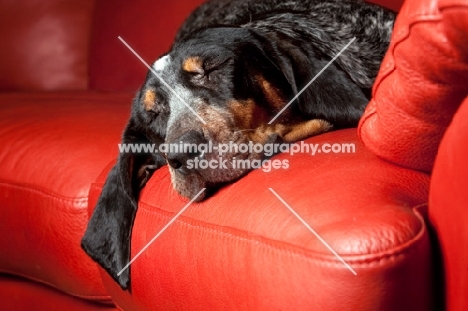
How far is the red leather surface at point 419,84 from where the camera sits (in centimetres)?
101

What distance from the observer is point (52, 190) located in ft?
5.97

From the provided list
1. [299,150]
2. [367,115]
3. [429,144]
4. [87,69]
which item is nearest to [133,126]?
[299,150]

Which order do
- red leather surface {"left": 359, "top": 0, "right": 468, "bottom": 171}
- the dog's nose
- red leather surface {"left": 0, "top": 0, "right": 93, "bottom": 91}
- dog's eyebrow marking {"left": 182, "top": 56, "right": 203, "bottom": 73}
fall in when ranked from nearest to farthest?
1. red leather surface {"left": 359, "top": 0, "right": 468, "bottom": 171}
2. the dog's nose
3. dog's eyebrow marking {"left": 182, "top": 56, "right": 203, "bottom": 73}
4. red leather surface {"left": 0, "top": 0, "right": 93, "bottom": 91}

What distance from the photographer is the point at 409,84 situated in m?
1.13

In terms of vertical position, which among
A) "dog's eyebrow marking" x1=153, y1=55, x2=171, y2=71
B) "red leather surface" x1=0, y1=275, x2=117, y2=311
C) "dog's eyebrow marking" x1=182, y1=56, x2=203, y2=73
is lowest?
"red leather surface" x1=0, y1=275, x2=117, y2=311

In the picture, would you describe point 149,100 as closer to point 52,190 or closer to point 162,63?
point 162,63

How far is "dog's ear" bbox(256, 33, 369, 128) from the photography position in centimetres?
169

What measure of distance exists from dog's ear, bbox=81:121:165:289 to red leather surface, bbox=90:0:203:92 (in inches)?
47.0

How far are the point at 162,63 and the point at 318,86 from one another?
43cm

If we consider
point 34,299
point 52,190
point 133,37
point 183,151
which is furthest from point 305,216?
point 133,37

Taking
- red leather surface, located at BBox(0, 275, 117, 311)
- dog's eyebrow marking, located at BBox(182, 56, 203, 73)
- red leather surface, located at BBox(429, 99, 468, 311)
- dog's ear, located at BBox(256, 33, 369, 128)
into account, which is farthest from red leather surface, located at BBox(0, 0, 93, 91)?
red leather surface, located at BBox(429, 99, 468, 311)

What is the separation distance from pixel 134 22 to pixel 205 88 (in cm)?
124

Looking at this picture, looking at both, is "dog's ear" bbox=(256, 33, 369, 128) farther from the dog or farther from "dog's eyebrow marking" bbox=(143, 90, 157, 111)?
"dog's eyebrow marking" bbox=(143, 90, 157, 111)

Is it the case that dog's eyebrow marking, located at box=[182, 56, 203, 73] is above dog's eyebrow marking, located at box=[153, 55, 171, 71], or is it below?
below
